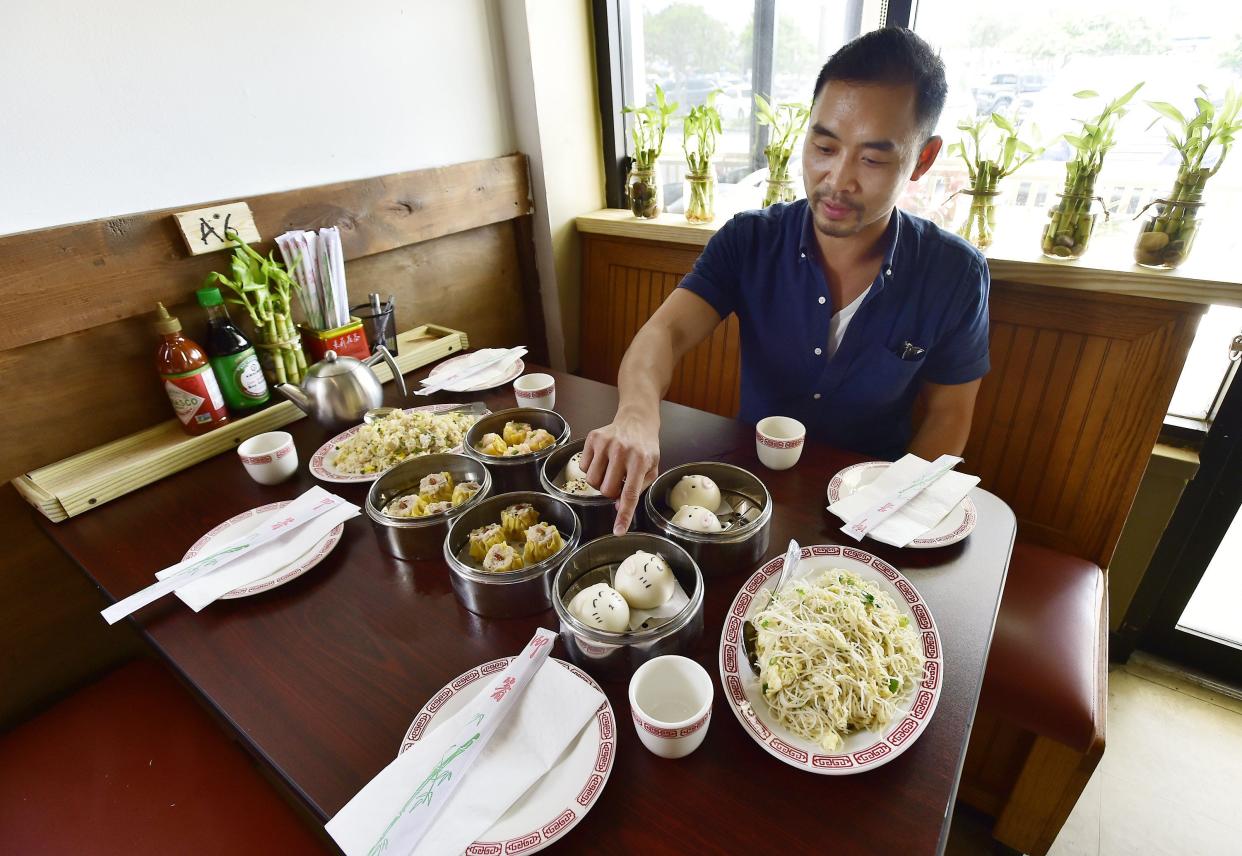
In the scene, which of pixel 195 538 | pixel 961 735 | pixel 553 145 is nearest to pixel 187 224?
pixel 195 538

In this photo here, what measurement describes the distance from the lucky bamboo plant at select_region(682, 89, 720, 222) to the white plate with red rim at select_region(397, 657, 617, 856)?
2.04 metres

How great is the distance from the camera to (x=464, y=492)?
1324 millimetres

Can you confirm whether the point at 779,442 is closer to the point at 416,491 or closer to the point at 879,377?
the point at 879,377

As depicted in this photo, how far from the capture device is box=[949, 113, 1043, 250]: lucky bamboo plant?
1.83 meters

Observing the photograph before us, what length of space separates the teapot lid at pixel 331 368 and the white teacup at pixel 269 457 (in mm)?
213

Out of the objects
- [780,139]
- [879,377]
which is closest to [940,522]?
[879,377]

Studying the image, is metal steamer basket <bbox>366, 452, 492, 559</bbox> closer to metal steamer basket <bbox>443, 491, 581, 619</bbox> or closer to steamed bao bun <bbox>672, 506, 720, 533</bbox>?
metal steamer basket <bbox>443, 491, 581, 619</bbox>

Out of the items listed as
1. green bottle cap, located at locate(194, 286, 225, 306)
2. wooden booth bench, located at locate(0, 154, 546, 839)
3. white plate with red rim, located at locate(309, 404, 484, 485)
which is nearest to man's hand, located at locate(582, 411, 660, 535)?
white plate with red rim, located at locate(309, 404, 484, 485)

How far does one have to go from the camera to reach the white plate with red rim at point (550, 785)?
744 millimetres

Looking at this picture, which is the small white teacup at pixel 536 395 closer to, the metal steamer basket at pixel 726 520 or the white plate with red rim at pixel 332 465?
the white plate with red rim at pixel 332 465

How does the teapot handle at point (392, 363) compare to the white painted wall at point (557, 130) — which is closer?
the teapot handle at point (392, 363)

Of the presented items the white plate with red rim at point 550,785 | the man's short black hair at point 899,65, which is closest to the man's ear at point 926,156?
the man's short black hair at point 899,65

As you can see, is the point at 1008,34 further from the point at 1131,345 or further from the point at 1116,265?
the point at 1131,345

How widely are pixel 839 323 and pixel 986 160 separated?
0.72m
